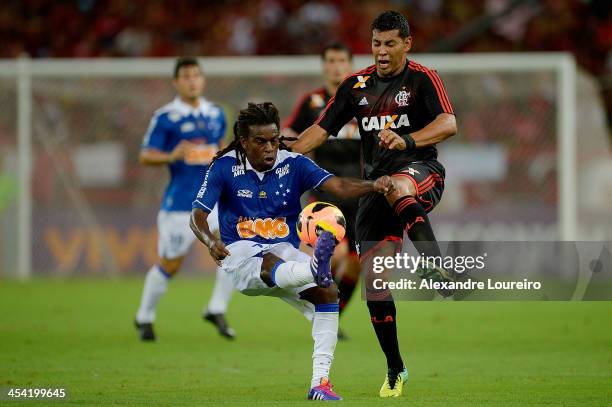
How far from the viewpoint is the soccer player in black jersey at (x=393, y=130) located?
762cm

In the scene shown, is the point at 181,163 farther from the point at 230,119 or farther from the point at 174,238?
the point at 230,119

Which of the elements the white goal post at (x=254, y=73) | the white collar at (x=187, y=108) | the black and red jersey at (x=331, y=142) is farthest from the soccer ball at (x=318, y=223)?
the white goal post at (x=254, y=73)

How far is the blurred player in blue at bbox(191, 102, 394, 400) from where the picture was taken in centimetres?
734

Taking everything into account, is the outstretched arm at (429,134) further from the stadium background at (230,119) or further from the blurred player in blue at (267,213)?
the stadium background at (230,119)

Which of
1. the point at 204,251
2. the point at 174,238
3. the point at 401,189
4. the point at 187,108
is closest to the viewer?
the point at 401,189

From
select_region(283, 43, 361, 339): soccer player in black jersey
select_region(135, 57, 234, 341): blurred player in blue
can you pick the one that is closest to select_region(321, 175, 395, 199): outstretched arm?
select_region(283, 43, 361, 339): soccer player in black jersey

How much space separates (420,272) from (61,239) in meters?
12.2

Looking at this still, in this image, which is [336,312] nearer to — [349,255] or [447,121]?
[447,121]

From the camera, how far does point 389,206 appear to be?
7738mm

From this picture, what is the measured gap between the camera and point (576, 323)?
12758 mm

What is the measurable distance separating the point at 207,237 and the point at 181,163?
464cm

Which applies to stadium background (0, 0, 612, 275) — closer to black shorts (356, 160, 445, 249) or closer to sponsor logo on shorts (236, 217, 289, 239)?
black shorts (356, 160, 445, 249)

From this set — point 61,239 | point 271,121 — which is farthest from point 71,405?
point 61,239

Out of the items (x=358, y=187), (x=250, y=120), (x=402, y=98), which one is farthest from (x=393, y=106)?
(x=250, y=120)
